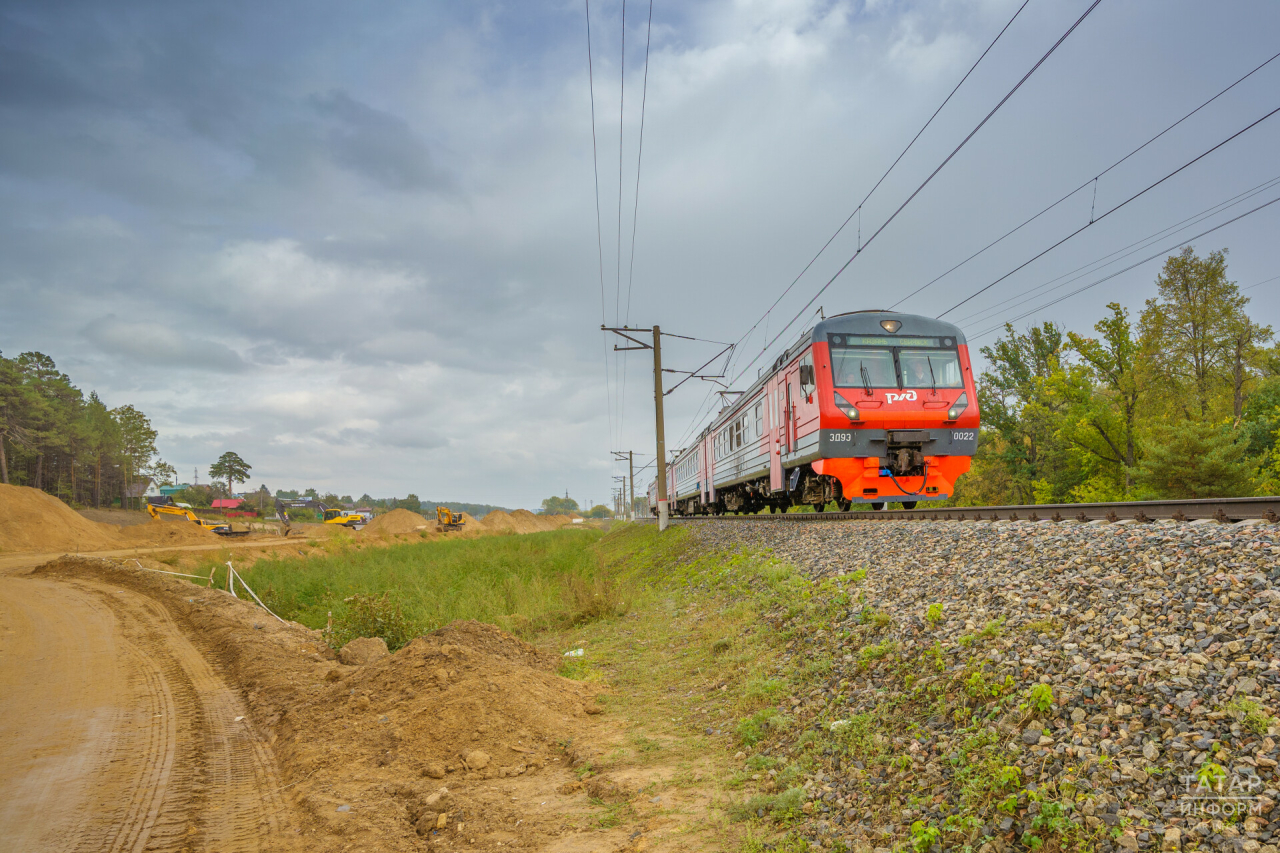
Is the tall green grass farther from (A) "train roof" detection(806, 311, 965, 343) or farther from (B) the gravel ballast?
(B) the gravel ballast

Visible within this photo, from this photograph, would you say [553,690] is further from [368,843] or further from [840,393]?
[840,393]

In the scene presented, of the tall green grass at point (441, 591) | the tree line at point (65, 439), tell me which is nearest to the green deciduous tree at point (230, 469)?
the tree line at point (65, 439)

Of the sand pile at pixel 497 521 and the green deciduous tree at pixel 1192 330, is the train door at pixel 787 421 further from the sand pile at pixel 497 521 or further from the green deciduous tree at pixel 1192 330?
the sand pile at pixel 497 521

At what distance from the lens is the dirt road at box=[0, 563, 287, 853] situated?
4598 mm

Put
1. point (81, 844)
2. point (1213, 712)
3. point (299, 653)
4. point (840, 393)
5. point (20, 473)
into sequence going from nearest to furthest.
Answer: point (1213, 712)
point (81, 844)
point (299, 653)
point (840, 393)
point (20, 473)

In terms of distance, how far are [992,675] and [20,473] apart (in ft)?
292

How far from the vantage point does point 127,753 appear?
6047mm

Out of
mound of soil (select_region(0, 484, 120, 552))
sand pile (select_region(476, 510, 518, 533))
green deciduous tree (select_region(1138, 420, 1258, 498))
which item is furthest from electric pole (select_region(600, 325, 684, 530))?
sand pile (select_region(476, 510, 518, 533))

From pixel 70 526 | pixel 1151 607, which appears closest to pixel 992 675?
pixel 1151 607

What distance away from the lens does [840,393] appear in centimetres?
1247

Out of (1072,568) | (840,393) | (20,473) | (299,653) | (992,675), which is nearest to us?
(992,675)

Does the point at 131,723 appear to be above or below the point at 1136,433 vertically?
below

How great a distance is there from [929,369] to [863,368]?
4.49 feet

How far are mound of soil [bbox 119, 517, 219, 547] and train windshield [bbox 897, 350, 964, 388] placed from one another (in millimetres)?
44651
